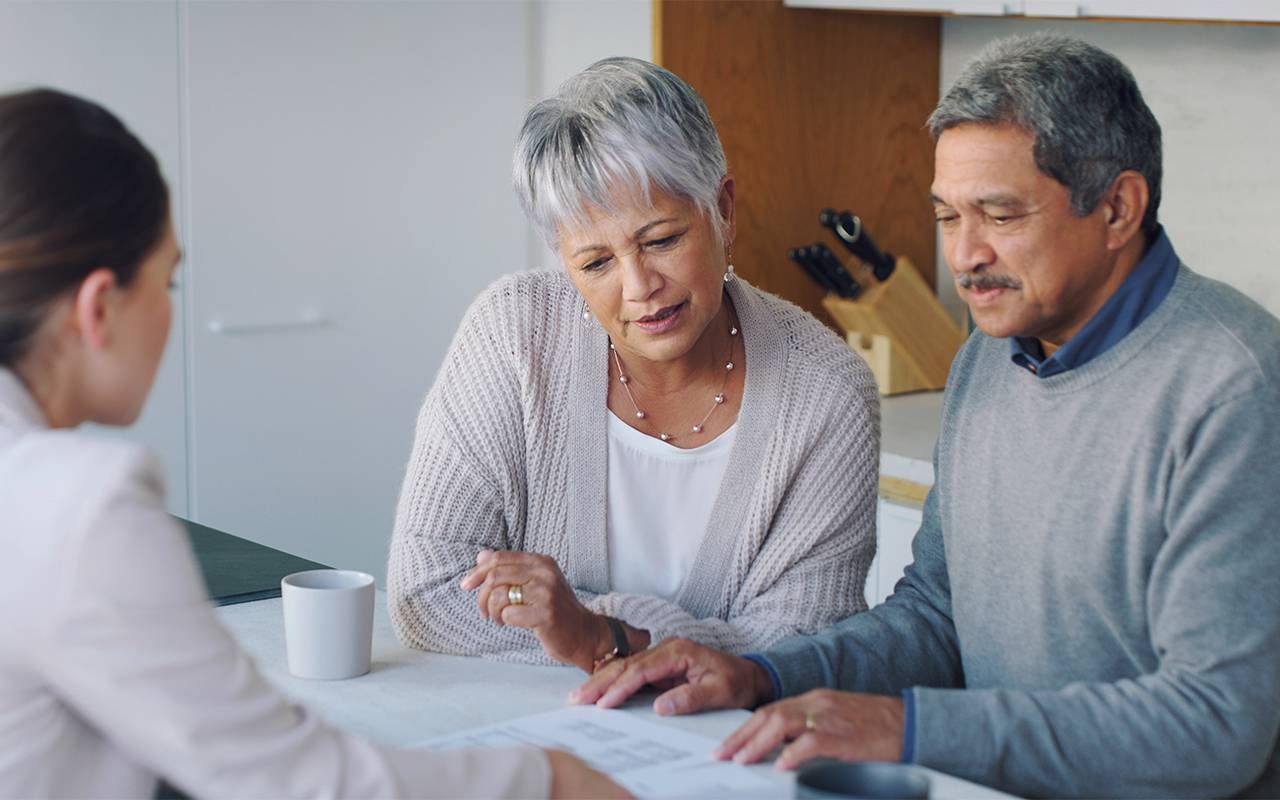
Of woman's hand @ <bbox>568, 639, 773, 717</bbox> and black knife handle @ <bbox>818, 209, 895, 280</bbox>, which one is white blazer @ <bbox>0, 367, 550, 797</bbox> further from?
black knife handle @ <bbox>818, 209, 895, 280</bbox>

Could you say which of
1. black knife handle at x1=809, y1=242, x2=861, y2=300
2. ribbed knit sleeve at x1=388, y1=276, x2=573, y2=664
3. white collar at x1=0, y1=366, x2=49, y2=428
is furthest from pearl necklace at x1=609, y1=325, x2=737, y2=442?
black knife handle at x1=809, y1=242, x2=861, y2=300

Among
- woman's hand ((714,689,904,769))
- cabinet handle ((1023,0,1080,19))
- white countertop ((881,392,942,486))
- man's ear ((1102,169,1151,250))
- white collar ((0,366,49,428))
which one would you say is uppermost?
cabinet handle ((1023,0,1080,19))

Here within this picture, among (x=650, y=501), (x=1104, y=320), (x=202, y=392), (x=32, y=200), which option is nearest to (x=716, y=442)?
(x=650, y=501)

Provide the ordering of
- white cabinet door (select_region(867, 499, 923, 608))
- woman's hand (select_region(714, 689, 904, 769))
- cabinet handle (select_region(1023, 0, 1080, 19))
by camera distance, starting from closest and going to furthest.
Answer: woman's hand (select_region(714, 689, 904, 769)) → cabinet handle (select_region(1023, 0, 1080, 19)) → white cabinet door (select_region(867, 499, 923, 608))

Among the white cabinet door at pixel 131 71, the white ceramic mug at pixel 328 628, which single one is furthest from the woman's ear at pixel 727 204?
the white cabinet door at pixel 131 71

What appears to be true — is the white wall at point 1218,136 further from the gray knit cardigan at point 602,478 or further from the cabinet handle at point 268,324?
the cabinet handle at point 268,324

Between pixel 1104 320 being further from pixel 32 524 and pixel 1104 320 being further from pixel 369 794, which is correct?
pixel 32 524

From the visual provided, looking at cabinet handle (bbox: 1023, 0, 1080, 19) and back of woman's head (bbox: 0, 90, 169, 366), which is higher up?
cabinet handle (bbox: 1023, 0, 1080, 19)

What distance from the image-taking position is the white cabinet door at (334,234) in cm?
310

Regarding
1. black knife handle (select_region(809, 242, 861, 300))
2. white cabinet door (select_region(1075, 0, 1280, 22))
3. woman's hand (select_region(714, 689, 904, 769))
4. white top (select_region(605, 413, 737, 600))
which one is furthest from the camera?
black knife handle (select_region(809, 242, 861, 300))

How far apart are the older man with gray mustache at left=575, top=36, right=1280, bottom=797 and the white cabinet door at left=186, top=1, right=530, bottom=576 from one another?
1.91 metres

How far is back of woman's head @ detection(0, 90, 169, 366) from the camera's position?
96 centimetres

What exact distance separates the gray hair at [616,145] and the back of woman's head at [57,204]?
0.73 m

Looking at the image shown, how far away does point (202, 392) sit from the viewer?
3102mm
